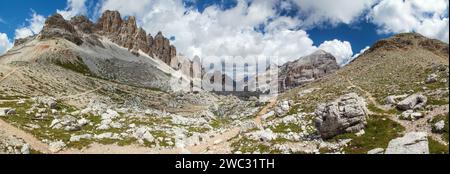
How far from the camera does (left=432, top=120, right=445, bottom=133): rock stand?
98.9ft

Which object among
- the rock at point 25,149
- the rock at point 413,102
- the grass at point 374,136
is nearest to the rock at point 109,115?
the rock at point 25,149

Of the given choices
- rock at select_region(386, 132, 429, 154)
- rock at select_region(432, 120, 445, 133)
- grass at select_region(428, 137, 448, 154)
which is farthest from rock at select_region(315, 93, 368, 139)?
grass at select_region(428, 137, 448, 154)

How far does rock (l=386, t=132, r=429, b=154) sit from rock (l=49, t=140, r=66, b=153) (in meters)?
38.5

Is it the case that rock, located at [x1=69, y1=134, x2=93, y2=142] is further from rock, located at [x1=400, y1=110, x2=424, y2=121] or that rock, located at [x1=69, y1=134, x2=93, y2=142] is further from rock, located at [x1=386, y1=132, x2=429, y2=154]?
rock, located at [x1=400, y1=110, x2=424, y2=121]

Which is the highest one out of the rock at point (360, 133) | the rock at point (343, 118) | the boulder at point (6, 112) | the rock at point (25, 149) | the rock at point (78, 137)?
the boulder at point (6, 112)

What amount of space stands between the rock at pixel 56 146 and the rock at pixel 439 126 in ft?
138

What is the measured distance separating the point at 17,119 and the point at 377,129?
179 ft

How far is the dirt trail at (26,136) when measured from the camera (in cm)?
4493

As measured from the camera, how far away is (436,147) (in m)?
26.5

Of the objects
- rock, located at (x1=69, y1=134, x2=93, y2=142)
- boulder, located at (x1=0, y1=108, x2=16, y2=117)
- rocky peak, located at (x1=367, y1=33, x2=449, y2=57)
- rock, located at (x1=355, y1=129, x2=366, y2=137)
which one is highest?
rocky peak, located at (x1=367, y1=33, x2=449, y2=57)

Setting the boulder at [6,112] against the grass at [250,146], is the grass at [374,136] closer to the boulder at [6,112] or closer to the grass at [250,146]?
the grass at [250,146]

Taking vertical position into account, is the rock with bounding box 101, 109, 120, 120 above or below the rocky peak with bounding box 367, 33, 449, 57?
below

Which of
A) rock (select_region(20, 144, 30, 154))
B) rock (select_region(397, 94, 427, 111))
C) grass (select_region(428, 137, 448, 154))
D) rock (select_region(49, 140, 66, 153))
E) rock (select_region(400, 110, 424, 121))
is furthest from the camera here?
rock (select_region(49, 140, 66, 153))

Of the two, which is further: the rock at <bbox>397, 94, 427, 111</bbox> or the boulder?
the boulder
